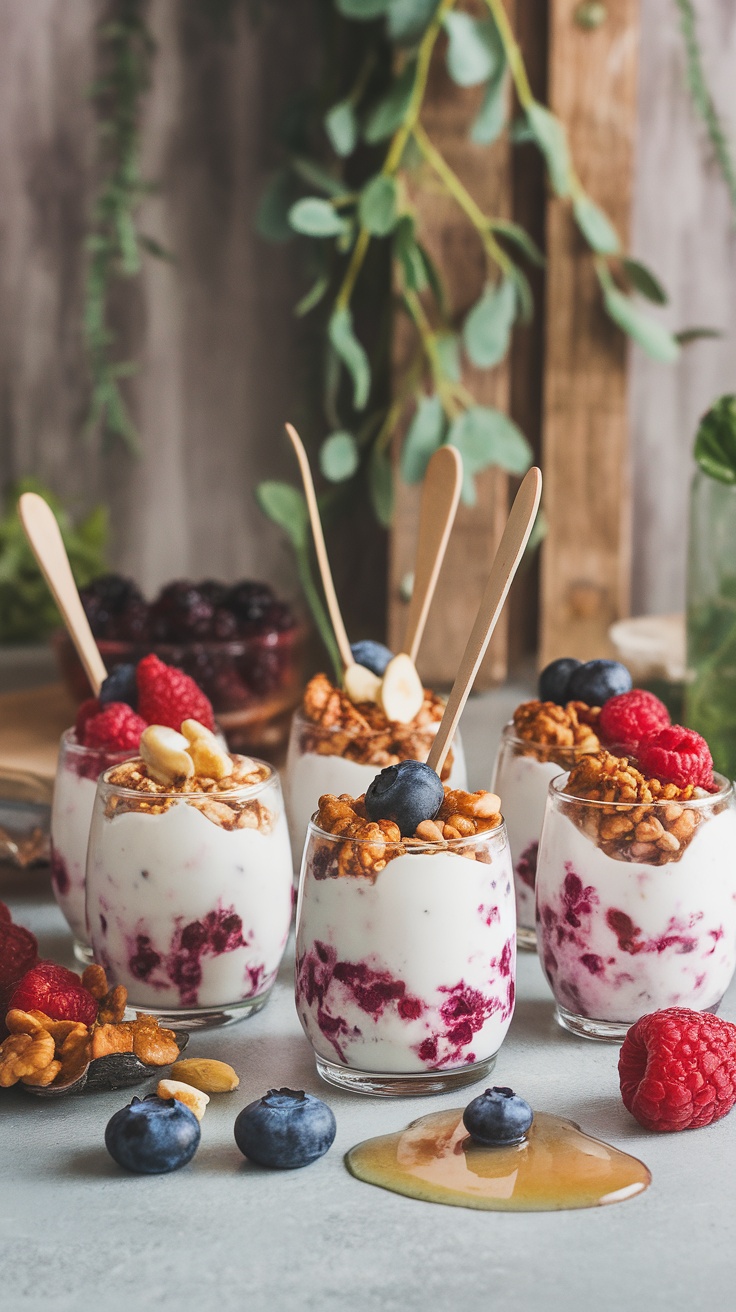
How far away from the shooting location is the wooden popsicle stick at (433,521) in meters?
1.13

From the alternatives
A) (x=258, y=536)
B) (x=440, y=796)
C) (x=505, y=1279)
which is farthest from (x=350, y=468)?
(x=505, y=1279)

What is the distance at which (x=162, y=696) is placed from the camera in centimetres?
115

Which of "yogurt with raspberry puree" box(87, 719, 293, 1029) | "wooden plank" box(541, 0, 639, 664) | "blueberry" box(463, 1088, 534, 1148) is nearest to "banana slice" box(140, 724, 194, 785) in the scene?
"yogurt with raspberry puree" box(87, 719, 293, 1029)

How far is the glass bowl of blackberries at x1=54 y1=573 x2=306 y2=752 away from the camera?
5.27 ft

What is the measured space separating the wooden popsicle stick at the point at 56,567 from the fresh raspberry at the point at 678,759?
481 millimetres

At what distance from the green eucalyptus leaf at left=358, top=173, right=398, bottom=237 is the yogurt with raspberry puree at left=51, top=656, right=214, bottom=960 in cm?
87

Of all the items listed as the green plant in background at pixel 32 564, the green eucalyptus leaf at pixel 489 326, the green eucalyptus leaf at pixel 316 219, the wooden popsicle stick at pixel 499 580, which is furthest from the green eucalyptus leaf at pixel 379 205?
the wooden popsicle stick at pixel 499 580

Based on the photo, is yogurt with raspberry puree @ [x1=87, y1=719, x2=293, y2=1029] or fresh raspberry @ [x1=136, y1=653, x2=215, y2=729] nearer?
yogurt with raspberry puree @ [x1=87, y1=719, x2=293, y2=1029]

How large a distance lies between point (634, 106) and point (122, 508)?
0.97 m

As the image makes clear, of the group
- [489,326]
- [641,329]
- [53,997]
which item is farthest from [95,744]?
[641,329]

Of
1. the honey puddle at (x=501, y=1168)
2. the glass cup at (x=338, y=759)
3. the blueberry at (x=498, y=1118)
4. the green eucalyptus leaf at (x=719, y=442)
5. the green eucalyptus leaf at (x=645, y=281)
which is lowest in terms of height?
the honey puddle at (x=501, y=1168)

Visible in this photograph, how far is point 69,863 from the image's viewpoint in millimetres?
1173

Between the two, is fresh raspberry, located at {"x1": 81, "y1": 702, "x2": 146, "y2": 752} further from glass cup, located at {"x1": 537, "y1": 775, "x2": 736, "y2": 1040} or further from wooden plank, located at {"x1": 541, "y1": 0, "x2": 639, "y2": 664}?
wooden plank, located at {"x1": 541, "y1": 0, "x2": 639, "y2": 664}

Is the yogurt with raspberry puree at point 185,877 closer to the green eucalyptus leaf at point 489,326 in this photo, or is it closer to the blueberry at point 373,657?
the blueberry at point 373,657
